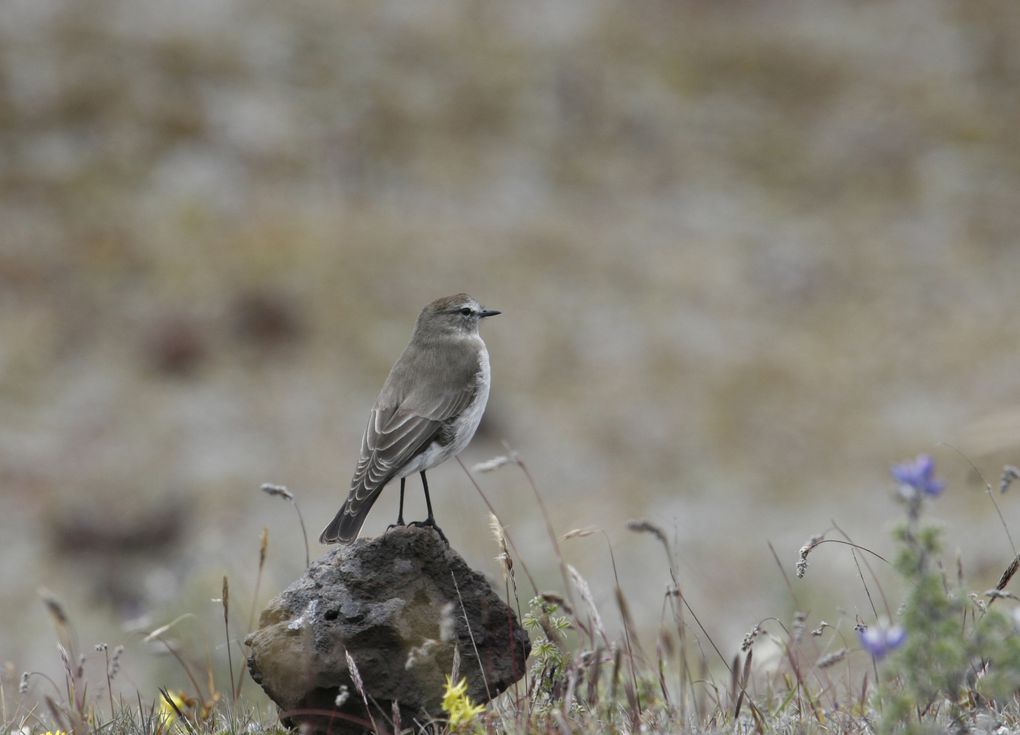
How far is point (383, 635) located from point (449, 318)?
268 centimetres

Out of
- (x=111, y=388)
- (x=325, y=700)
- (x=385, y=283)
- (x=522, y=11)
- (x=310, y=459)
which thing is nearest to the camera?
(x=325, y=700)

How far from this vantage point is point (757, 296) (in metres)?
28.4

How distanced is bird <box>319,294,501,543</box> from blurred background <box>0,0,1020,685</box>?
6.55 meters

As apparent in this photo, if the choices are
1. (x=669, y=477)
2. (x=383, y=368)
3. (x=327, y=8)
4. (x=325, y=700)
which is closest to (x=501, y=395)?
(x=383, y=368)

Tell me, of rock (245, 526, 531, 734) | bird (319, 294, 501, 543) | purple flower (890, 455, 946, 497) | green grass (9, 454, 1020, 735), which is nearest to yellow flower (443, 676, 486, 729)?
green grass (9, 454, 1020, 735)

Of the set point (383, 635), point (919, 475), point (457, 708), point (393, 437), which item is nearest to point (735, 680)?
point (457, 708)

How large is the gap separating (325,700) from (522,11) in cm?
3369

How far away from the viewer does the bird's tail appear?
569 centimetres

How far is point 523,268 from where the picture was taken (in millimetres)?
27797

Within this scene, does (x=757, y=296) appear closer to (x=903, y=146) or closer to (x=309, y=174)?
(x=903, y=146)

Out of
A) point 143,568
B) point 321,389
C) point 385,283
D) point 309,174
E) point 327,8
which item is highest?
point 327,8

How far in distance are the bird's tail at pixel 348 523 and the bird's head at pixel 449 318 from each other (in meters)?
1.60

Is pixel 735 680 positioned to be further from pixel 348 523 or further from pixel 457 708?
pixel 348 523

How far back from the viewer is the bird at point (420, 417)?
596cm
